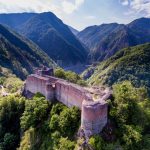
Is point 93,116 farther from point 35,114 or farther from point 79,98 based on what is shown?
point 35,114

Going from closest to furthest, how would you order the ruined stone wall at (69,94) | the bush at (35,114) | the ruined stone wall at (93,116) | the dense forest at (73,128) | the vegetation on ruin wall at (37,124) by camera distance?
the ruined stone wall at (93,116) → the dense forest at (73,128) → the vegetation on ruin wall at (37,124) → the ruined stone wall at (69,94) → the bush at (35,114)

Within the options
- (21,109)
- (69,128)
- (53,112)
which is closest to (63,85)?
(53,112)

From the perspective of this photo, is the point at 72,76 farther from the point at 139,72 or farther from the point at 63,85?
the point at 139,72

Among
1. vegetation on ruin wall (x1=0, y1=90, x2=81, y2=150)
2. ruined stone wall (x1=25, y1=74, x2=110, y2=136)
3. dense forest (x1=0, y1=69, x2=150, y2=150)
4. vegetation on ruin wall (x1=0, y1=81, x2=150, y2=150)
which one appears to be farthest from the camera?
vegetation on ruin wall (x1=0, y1=90, x2=81, y2=150)

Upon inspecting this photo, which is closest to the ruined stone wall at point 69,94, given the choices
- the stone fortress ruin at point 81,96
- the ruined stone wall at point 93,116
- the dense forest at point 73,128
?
the stone fortress ruin at point 81,96

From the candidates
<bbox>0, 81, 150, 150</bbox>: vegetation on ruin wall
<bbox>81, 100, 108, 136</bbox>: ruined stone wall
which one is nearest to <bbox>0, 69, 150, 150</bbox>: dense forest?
<bbox>0, 81, 150, 150</bbox>: vegetation on ruin wall

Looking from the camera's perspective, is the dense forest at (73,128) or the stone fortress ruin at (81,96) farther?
the dense forest at (73,128)

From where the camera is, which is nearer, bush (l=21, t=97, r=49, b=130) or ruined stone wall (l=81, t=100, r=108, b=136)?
ruined stone wall (l=81, t=100, r=108, b=136)

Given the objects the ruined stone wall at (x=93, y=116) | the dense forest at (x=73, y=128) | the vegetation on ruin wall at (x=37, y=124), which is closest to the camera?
the ruined stone wall at (x=93, y=116)

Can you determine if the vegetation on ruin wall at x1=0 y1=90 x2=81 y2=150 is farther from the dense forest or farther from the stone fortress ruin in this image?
the stone fortress ruin

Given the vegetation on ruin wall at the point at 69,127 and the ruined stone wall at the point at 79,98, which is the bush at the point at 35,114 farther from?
the ruined stone wall at the point at 79,98
